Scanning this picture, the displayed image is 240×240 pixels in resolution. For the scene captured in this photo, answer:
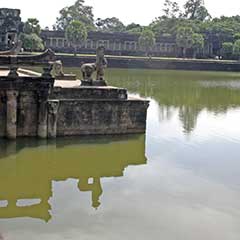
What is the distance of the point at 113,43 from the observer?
100562 millimetres

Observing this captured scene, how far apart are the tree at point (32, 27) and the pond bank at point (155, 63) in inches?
464

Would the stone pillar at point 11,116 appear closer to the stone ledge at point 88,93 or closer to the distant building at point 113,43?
the stone ledge at point 88,93

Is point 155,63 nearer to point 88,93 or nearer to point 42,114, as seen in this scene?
point 88,93

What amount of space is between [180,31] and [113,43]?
13570 mm

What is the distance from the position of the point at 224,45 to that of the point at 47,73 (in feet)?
282

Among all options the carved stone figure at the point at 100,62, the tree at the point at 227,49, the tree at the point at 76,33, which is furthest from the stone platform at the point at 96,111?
the tree at the point at 227,49

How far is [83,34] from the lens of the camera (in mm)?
88938

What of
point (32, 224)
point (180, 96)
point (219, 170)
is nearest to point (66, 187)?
point (32, 224)

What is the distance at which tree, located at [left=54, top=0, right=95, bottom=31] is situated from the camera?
12644cm

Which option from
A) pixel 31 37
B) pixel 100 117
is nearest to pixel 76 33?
pixel 31 37

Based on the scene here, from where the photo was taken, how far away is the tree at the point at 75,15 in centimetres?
12644

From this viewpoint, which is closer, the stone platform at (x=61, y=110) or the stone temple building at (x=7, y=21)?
the stone platform at (x=61, y=110)

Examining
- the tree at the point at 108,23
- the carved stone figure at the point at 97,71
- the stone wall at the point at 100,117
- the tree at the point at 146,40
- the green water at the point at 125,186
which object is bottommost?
the green water at the point at 125,186

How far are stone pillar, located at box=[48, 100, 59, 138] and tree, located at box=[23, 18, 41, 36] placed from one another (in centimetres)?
6759
